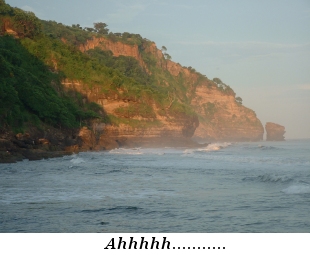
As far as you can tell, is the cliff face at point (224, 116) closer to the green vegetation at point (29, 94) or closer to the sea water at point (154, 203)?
the green vegetation at point (29, 94)

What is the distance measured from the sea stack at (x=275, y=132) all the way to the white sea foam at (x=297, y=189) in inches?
4198

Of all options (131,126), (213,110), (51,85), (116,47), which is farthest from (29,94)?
(213,110)

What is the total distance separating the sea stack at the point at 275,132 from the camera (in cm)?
11694

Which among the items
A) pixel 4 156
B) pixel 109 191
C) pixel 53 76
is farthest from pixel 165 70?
pixel 109 191

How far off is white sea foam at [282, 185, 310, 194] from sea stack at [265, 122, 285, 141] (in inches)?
4198

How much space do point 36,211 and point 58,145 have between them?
1030 inches

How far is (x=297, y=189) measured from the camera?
1338 cm

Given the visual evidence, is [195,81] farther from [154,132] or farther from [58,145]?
[58,145]

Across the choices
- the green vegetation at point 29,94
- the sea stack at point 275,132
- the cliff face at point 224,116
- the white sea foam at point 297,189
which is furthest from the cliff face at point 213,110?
the white sea foam at point 297,189

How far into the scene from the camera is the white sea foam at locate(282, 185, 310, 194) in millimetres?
13133

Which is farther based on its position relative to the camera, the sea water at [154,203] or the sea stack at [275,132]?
the sea stack at [275,132]

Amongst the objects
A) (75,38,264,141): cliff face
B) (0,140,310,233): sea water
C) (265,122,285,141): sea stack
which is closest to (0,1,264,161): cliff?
(0,140,310,233): sea water

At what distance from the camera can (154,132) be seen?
5888 cm

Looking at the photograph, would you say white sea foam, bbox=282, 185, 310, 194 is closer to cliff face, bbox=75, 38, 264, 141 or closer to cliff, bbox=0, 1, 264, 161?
cliff, bbox=0, 1, 264, 161
